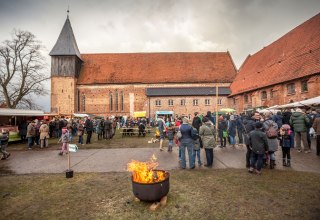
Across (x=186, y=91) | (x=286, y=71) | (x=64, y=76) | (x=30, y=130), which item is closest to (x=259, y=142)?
(x=30, y=130)

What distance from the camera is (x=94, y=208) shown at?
4.89 meters

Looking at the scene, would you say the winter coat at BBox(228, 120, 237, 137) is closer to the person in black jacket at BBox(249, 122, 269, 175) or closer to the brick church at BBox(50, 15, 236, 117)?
the person in black jacket at BBox(249, 122, 269, 175)

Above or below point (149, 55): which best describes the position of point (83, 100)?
below

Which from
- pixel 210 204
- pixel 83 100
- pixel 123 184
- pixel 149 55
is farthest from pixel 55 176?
pixel 149 55

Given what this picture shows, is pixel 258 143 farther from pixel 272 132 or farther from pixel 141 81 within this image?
pixel 141 81

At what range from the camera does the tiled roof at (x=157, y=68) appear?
131 feet

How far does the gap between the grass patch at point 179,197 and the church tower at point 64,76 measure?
114 feet

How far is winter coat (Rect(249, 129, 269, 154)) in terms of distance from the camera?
6.90 m

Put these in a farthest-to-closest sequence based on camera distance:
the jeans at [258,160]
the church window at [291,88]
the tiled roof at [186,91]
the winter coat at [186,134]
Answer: the tiled roof at [186,91], the church window at [291,88], the winter coat at [186,134], the jeans at [258,160]

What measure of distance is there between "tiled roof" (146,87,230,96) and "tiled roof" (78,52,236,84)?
5.53 ft

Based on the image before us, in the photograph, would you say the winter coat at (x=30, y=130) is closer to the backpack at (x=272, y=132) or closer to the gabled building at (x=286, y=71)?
the backpack at (x=272, y=132)

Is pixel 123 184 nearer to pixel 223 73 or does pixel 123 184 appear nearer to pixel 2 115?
pixel 2 115

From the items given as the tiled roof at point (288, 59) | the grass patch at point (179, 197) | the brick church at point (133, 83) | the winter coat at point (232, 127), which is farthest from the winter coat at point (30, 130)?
the brick church at point (133, 83)

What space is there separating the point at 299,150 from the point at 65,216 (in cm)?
1078
